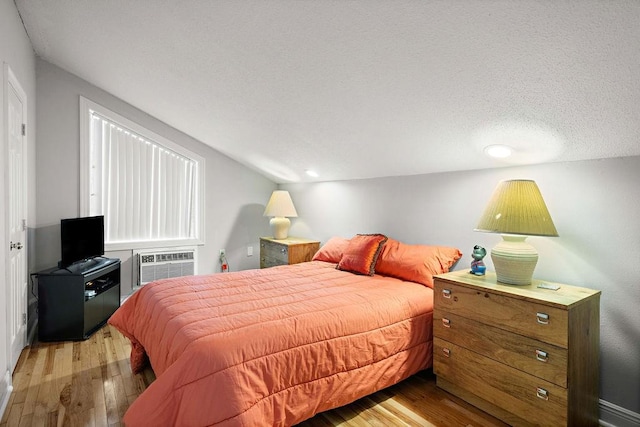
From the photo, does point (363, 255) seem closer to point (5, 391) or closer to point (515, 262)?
point (515, 262)

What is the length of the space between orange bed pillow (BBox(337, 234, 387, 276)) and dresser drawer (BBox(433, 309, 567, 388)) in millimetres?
850

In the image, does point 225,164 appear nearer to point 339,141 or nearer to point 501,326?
point 339,141

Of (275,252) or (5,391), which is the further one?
(275,252)

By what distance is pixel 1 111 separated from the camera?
6.67ft

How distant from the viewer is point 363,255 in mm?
3092

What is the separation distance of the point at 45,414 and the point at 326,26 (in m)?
2.69

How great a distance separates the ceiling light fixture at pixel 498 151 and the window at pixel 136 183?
3.48 m

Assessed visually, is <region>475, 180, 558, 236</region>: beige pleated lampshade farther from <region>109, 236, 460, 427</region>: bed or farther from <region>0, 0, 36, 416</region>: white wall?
<region>0, 0, 36, 416</region>: white wall

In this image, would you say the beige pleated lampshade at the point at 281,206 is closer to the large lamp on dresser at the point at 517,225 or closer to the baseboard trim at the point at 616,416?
the large lamp on dresser at the point at 517,225

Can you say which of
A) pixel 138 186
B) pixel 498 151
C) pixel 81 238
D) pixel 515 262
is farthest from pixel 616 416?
pixel 138 186

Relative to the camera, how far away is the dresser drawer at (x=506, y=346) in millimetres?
1695

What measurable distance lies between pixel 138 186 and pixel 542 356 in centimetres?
420

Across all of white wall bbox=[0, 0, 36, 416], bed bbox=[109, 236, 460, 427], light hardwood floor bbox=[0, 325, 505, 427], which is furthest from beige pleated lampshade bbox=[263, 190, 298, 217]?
white wall bbox=[0, 0, 36, 416]

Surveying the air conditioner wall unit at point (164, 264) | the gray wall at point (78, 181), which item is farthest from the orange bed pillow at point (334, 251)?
the air conditioner wall unit at point (164, 264)
